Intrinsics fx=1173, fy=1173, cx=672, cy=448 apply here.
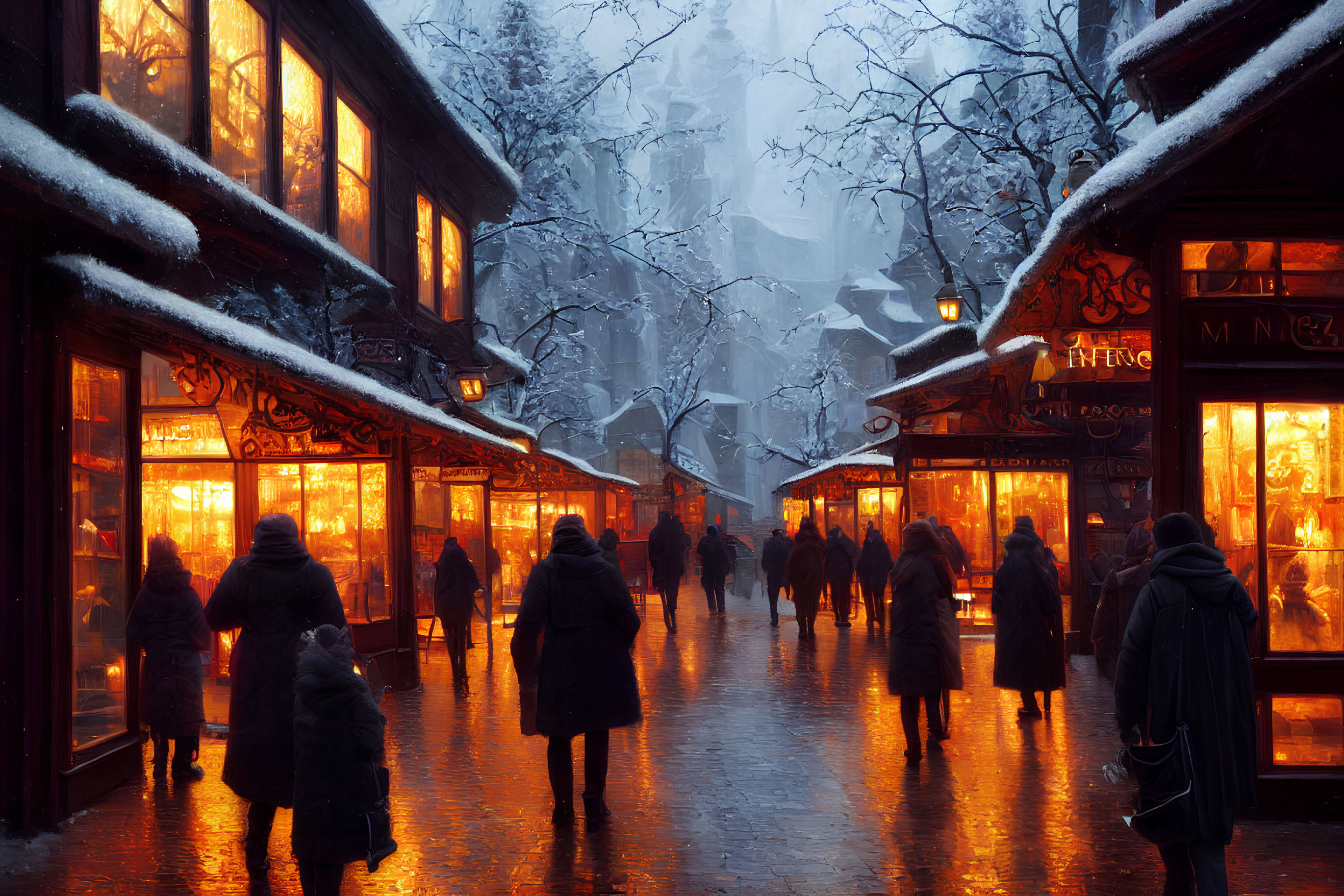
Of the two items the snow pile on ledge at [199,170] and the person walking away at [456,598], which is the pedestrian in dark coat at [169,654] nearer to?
the snow pile on ledge at [199,170]

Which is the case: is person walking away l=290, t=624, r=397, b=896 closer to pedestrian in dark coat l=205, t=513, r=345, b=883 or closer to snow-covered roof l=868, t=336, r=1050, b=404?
pedestrian in dark coat l=205, t=513, r=345, b=883

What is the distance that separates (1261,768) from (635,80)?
9534 cm

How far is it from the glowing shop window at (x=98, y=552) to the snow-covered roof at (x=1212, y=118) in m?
6.72

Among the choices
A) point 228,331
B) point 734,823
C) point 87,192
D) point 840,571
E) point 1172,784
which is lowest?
point 734,823

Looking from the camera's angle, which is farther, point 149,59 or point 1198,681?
point 149,59

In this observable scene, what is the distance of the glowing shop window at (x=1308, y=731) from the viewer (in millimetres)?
7285

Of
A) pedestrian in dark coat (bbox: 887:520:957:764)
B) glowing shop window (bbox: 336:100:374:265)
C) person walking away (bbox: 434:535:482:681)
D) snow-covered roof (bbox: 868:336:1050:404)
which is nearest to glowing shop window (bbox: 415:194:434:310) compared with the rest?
glowing shop window (bbox: 336:100:374:265)

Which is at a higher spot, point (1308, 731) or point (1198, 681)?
point (1198, 681)

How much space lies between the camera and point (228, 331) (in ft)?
28.8

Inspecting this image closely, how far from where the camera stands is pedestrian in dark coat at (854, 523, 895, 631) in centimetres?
2000

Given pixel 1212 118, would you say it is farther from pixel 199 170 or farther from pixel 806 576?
pixel 806 576

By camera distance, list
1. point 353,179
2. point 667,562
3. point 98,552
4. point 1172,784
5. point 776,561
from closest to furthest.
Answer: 1. point 1172,784
2. point 98,552
3. point 353,179
4. point 667,562
5. point 776,561

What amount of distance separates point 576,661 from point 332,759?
7.56ft

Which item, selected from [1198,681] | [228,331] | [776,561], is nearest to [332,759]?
[1198,681]
